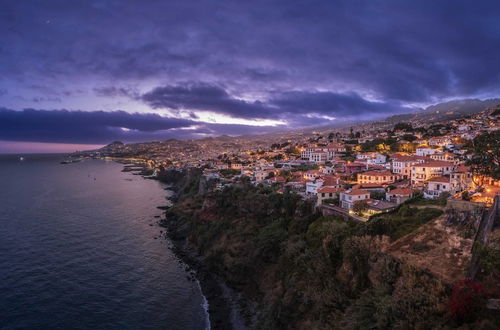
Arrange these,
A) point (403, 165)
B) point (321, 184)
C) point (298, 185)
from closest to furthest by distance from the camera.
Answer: point (321, 184) → point (298, 185) → point (403, 165)

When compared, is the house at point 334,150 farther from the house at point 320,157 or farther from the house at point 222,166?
the house at point 222,166

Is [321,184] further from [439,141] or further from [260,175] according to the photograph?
[439,141]

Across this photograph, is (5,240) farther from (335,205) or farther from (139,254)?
(335,205)

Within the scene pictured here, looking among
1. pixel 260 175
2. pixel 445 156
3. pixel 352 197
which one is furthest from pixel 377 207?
pixel 260 175

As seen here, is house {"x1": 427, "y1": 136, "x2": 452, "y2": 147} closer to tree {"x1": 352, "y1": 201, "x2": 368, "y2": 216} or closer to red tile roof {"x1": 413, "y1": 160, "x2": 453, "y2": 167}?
red tile roof {"x1": 413, "y1": 160, "x2": 453, "y2": 167}

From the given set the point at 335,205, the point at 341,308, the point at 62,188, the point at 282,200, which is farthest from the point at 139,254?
the point at 62,188

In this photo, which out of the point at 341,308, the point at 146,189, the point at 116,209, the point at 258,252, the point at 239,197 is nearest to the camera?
the point at 341,308
